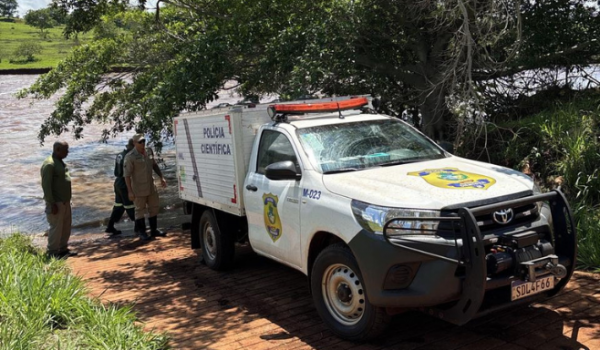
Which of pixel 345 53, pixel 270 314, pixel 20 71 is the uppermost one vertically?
pixel 20 71

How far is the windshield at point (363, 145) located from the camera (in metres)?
5.60

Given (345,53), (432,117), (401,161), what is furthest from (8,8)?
(401,161)

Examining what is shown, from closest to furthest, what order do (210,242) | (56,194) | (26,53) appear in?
(210,242), (56,194), (26,53)

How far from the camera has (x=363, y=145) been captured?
584 cm

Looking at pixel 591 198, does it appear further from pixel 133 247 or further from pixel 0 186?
pixel 0 186

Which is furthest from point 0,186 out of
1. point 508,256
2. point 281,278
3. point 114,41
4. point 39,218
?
point 508,256

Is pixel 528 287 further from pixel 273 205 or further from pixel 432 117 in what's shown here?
pixel 432 117

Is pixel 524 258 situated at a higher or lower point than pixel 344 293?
higher

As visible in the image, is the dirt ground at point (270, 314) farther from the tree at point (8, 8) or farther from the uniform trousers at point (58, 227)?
the tree at point (8, 8)

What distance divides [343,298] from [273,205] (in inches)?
53.4

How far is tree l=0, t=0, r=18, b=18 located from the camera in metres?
134

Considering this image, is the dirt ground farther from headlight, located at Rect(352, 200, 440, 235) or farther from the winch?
headlight, located at Rect(352, 200, 440, 235)

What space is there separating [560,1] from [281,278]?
21.7ft

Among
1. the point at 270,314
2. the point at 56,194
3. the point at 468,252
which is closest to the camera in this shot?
the point at 468,252
